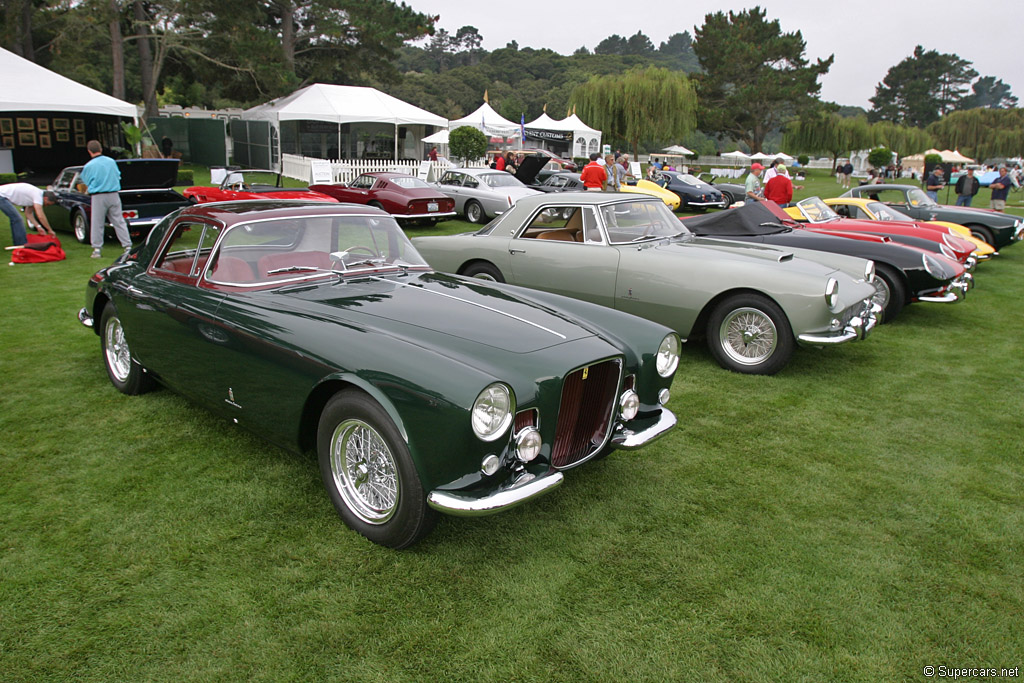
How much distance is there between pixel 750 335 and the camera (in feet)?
19.6

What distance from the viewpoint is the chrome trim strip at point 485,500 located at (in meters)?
2.79

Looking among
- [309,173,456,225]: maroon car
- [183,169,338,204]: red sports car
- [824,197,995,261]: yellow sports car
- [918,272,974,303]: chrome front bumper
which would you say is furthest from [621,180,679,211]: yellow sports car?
[918,272,974,303]: chrome front bumper

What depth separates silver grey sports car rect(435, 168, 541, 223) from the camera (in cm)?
1620

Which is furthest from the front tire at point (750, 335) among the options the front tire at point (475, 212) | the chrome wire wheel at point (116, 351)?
the front tire at point (475, 212)

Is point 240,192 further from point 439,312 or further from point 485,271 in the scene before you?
Result: point 439,312

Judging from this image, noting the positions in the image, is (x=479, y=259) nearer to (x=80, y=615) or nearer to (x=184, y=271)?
(x=184, y=271)

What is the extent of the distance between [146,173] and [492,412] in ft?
39.4

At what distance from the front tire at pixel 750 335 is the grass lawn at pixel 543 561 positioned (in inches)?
32.8

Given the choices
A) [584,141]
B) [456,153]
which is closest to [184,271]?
[456,153]

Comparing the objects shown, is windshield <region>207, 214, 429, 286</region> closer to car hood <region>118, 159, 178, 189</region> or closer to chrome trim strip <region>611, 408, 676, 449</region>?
chrome trim strip <region>611, 408, 676, 449</region>

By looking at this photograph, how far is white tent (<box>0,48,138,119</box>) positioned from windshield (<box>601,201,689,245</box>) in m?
Answer: 17.0

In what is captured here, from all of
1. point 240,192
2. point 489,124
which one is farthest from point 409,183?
point 489,124

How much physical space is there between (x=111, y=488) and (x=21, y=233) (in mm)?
9499

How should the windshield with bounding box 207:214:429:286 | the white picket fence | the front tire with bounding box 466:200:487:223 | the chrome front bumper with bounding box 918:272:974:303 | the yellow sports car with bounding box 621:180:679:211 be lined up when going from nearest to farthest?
the windshield with bounding box 207:214:429:286
the chrome front bumper with bounding box 918:272:974:303
the front tire with bounding box 466:200:487:223
the yellow sports car with bounding box 621:180:679:211
the white picket fence
